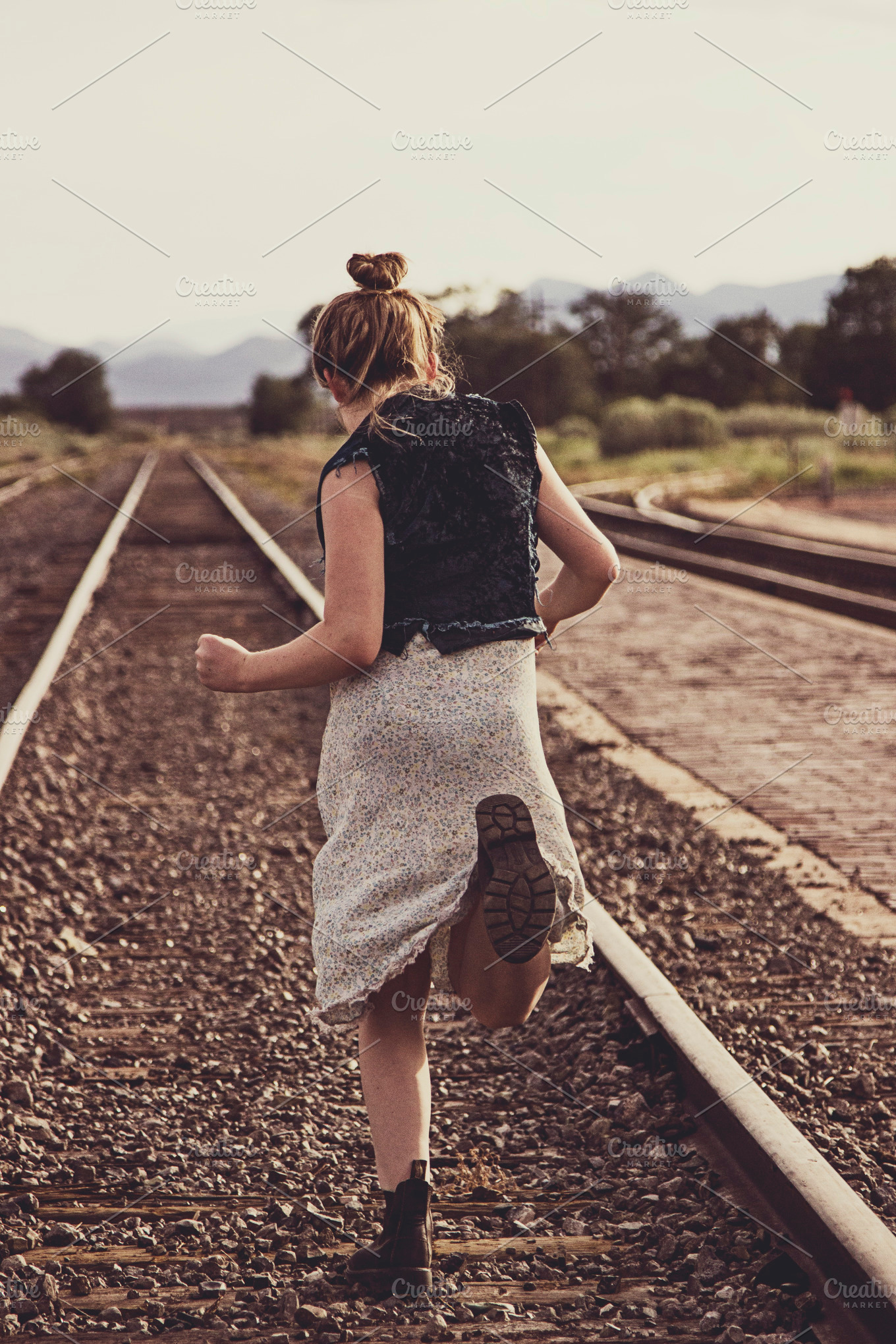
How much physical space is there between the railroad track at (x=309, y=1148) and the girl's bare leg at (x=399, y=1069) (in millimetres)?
298

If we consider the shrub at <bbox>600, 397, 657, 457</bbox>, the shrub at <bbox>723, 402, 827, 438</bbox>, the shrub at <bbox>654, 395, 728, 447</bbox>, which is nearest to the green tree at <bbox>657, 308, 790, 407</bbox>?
the shrub at <bbox>723, 402, 827, 438</bbox>

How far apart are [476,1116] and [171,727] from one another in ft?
16.3

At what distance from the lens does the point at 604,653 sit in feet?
35.7

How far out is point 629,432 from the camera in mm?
51219

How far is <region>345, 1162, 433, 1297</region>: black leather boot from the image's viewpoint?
103 inches

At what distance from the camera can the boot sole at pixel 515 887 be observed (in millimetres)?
2275

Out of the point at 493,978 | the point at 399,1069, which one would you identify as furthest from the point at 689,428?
the point at 493,978

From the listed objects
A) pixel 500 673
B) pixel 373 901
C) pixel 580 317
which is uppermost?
pixel 580 317

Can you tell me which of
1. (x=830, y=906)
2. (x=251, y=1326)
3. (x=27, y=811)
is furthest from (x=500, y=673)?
(x=27, y=811)

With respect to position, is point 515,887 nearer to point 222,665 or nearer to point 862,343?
point 222,665

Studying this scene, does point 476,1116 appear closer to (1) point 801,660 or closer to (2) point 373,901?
(2) point 373,901
